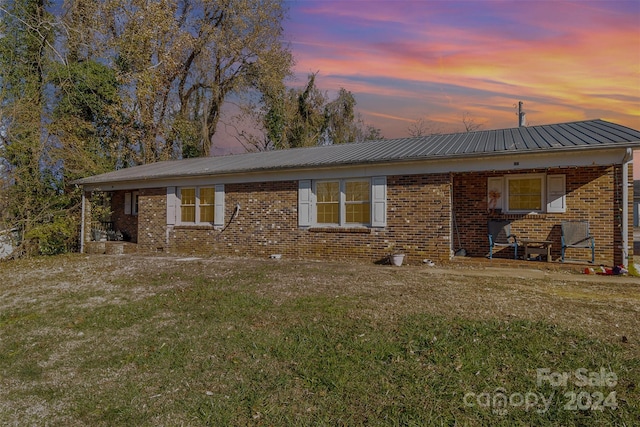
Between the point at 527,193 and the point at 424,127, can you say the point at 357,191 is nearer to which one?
the point at 527,193

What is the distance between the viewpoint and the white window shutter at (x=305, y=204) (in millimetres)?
11656

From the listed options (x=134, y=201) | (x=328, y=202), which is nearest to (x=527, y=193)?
(x=328, y=202)

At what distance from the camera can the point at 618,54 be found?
32.4 feet

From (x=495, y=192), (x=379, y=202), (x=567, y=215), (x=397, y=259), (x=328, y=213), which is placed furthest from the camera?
(x=328, y=213)

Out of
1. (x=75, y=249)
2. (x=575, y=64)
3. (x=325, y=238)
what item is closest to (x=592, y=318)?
(x=325, y=238)

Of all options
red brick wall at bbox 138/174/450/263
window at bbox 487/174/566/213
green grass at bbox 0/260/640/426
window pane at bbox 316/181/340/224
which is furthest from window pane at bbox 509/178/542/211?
green grass at bbox 0/260/640/426

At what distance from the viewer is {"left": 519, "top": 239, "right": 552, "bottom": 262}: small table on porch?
9.99 m

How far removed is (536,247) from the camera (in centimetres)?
1039

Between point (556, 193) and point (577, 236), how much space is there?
1.25 meters

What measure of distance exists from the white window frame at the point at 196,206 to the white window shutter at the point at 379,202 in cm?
521

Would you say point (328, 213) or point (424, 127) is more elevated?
point (424, 127)

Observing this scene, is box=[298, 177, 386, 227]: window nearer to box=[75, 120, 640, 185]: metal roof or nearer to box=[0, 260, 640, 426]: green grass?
box=[75, 120, 640, 185]: metal roof

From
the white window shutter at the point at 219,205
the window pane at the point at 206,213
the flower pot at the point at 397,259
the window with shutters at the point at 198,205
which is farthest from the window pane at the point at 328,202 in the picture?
the window pane at the point at 206,213

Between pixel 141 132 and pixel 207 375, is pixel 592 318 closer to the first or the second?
pixel 207 375
